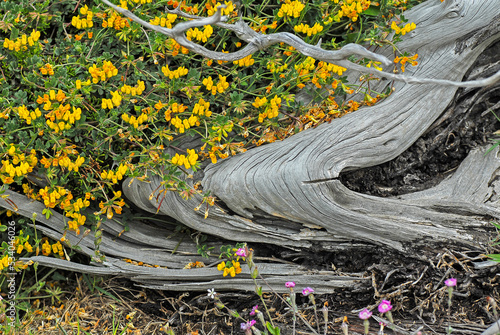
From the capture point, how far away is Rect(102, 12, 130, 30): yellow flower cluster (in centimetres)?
254

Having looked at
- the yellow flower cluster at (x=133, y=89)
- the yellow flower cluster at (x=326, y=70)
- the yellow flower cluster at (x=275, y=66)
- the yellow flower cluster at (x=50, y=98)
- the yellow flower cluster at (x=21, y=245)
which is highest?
the yellow flower cluster at (x=326, y=70)

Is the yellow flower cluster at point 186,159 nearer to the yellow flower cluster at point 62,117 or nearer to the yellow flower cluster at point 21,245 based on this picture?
the yellow flower cluster at point 62,117

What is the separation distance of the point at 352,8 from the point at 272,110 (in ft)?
2.51

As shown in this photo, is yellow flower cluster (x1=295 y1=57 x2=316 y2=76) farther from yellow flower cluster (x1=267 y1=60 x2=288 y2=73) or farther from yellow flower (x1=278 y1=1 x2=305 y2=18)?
yellow flower (x1=278 y1=1 x2=305 y2=18)

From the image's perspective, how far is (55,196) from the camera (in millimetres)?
2436

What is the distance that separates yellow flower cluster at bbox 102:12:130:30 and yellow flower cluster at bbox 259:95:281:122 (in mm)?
917

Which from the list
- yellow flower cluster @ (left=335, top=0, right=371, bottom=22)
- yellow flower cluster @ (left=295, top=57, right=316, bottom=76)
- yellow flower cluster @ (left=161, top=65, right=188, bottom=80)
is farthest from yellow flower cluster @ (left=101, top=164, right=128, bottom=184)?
yellow flower cluster @ (left=335, top=0, right=371, bottom=22)

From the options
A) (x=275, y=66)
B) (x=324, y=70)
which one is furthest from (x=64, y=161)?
(x=324, y=70)

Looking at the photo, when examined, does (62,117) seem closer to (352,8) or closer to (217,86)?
(217,86)

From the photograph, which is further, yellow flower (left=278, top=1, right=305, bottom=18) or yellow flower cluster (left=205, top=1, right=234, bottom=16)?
yellow flower (left=278, top=1, right=305, bottom=18)

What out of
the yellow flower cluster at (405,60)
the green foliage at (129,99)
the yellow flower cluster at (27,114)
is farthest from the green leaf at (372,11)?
the yellow flower cluster at (27,114)

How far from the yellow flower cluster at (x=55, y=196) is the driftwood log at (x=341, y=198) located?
28 cm

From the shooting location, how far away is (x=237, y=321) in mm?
2633

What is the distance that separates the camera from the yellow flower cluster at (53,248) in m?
2.70
